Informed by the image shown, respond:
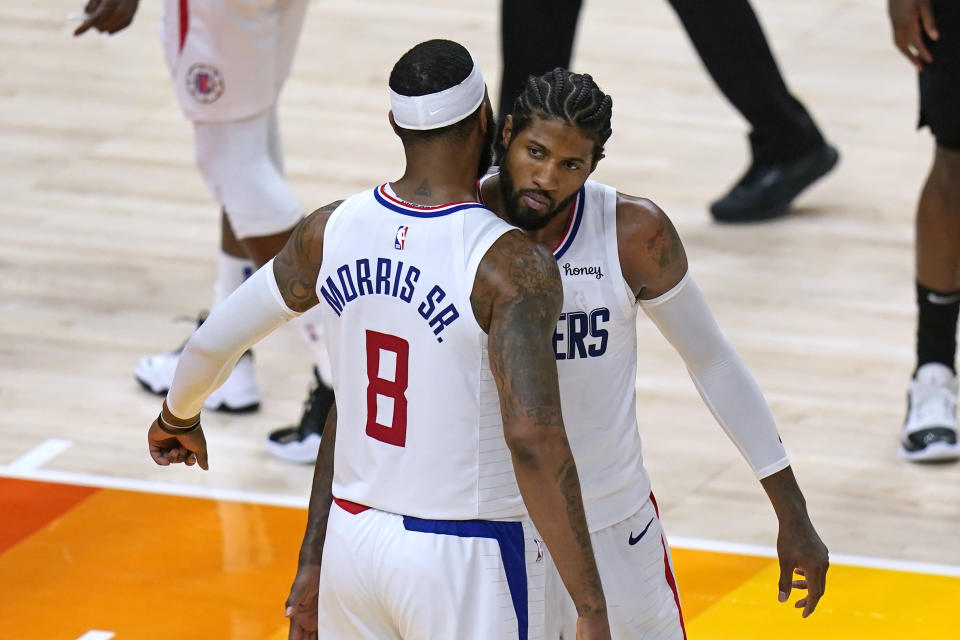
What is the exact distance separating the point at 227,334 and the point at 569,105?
767 millimetres

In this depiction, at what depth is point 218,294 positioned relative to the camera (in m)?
5.46

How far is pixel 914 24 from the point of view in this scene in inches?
183

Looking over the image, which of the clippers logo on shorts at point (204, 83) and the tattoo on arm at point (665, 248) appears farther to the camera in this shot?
the clippers logo on shorts at point (204, 83)

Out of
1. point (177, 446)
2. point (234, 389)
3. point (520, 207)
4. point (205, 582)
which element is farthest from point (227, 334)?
point (234, 389)

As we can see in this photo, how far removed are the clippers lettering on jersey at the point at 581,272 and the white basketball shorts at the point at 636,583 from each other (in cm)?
49

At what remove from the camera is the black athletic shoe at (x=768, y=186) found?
6793 millimetres

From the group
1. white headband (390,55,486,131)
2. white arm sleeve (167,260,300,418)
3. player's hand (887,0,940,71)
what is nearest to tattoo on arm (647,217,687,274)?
white headband (390,55,486,131)

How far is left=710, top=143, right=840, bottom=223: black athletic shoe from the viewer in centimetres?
679

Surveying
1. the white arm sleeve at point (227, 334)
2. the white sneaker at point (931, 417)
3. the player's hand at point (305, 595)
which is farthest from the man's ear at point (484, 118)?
the white sneaker at point (931, 417)

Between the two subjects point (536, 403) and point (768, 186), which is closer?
point (536, 403)

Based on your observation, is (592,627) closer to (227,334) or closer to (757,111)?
(227,334)

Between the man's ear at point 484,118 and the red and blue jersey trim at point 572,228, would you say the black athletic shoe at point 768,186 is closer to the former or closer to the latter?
the red and blue jersey trim at point 572,228

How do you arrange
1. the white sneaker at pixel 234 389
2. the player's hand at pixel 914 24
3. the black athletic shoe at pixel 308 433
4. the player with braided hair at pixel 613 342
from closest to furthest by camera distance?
the player with braided hair at pixel 613 342
the player's hand at pixel 914 24
the black athletic shoe at pixel 308 433
the white sneaker at pixel 234 389

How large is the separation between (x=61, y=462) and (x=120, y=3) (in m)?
1.32
